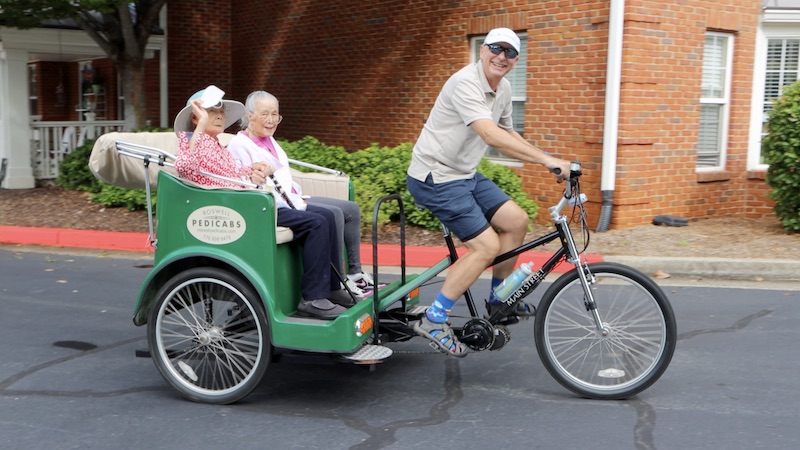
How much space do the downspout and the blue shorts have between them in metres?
5.42

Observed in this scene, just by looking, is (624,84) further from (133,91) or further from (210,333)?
(133,91)

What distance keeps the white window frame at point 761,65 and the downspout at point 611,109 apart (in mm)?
2527

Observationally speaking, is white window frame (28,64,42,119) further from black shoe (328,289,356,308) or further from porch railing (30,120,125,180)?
black shoe (328,289,356,308)

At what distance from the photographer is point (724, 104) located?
11.1 m

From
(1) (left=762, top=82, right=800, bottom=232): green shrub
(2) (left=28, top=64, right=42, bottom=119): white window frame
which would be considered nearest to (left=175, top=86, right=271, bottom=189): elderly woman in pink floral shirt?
(1) (left=762, top=82, right=800, bottom=232): green shrub

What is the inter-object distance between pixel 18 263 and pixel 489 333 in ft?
20.1

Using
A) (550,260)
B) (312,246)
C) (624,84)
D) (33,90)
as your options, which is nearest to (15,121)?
(33,90)

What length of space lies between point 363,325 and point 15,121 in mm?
11697

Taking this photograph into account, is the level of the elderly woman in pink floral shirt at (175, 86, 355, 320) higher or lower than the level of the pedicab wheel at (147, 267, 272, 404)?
higher

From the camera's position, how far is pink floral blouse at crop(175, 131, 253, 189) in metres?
4.68

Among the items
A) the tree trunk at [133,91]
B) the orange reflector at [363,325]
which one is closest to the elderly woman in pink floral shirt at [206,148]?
the orange reflector at [363,325]

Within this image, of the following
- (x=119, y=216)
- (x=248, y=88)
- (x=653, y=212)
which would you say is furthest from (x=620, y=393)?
(x=248, y=88)

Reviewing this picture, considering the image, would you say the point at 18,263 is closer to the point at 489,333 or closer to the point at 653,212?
the point at 489,333

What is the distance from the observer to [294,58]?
15.9 metres
